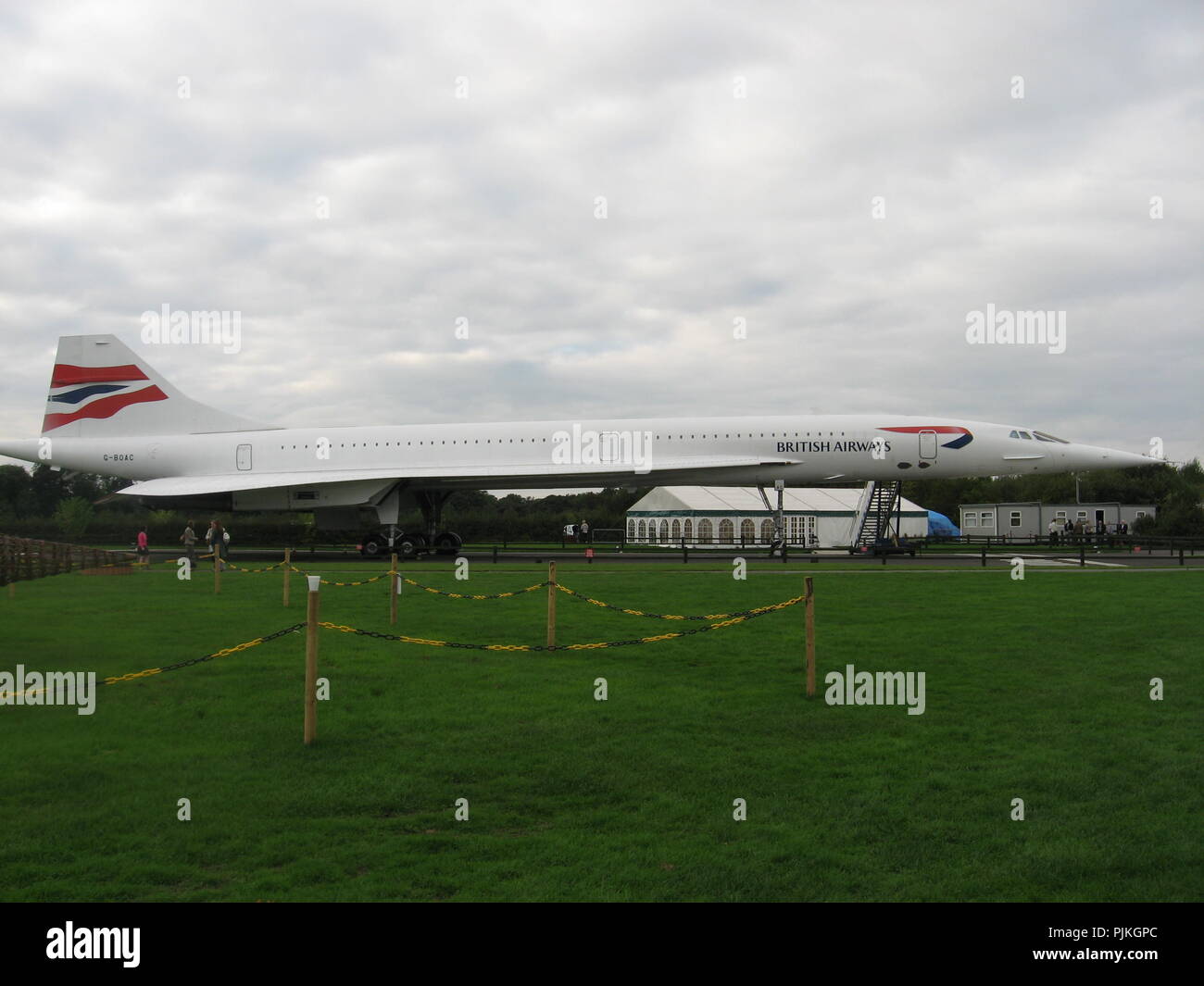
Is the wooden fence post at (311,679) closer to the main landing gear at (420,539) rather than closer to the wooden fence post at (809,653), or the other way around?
the wooden fence post at (809,653)

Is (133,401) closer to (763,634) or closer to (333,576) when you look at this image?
(333,576)

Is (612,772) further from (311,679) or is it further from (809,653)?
(809,653)

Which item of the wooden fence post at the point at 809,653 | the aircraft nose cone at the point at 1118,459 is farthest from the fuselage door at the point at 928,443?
the wooden fence post at the point at 809,653

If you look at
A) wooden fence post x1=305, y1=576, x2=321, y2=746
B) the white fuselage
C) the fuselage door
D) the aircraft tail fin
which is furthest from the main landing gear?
wooden fence post x1=305, y1=576, x2=321, y2=746

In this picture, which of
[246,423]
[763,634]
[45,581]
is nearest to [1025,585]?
[763,634]

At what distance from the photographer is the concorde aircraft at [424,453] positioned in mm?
27125

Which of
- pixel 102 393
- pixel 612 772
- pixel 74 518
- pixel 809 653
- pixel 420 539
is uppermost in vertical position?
pixel 102 393

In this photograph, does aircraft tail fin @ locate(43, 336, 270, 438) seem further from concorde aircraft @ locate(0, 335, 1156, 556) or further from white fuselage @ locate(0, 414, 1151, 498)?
white fuselage @ locate(0, 414, 1151, 498)

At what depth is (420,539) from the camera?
→ 30.0m

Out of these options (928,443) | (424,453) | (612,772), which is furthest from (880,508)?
(612,772)

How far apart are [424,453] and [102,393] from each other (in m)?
11.7
